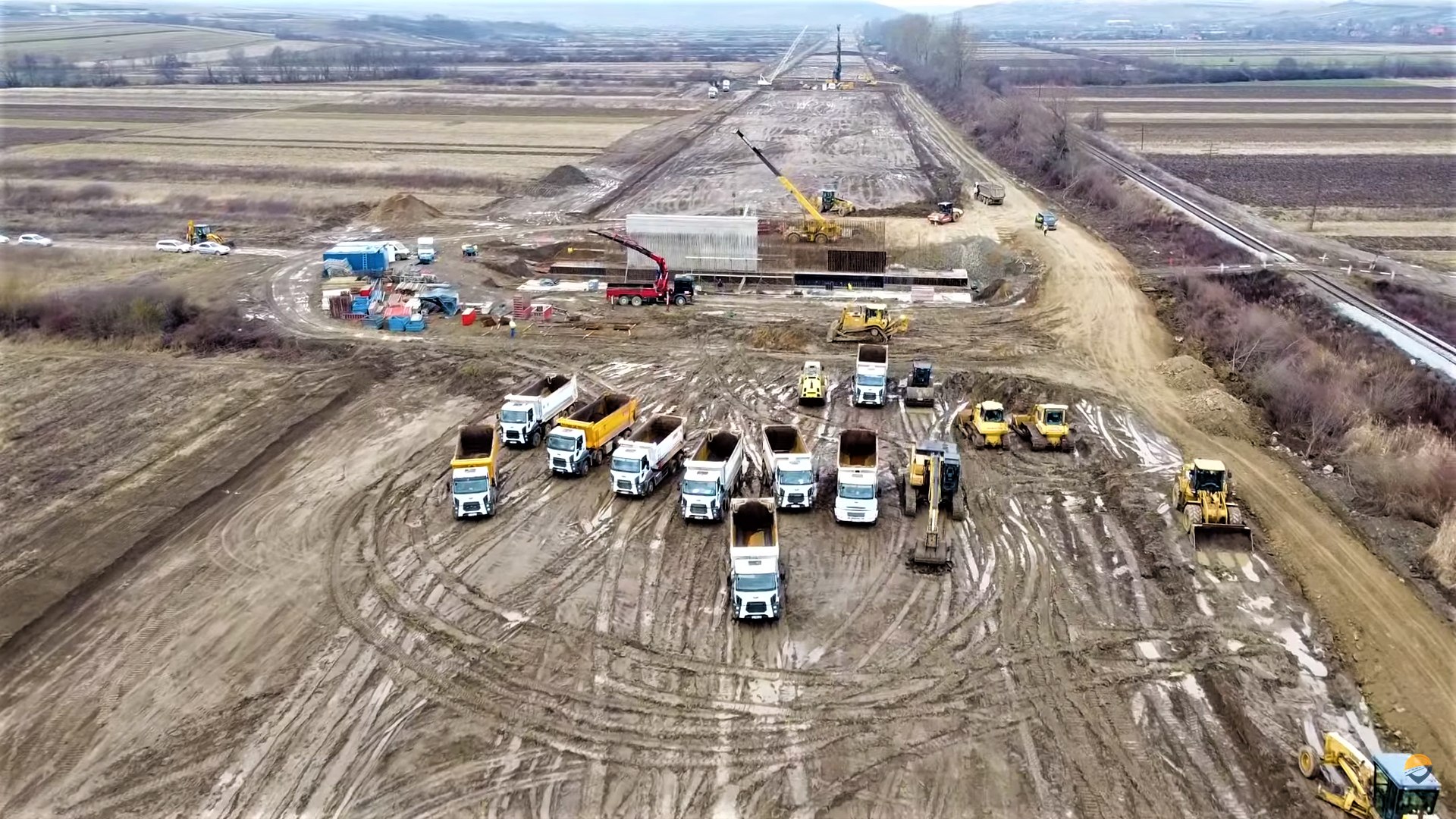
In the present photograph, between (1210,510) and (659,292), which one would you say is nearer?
(1210,510)

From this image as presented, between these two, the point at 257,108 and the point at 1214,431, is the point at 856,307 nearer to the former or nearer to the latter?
the point at 1214,431

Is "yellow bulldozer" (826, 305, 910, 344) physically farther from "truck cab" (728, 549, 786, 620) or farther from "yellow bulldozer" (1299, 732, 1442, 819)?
"yellow bulldozer" (1299, 732, 1442, 819)

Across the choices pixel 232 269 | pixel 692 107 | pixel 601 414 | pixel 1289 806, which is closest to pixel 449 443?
pixel 601 414

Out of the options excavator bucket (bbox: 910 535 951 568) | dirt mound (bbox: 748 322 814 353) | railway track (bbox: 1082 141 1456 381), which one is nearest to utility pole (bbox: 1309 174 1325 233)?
railway track (bbox: 1082 141 1456 381)

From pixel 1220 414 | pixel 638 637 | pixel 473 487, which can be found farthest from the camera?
pixel 1220 414

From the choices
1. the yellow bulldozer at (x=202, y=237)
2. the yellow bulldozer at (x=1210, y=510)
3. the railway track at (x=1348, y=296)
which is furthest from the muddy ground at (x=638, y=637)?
the yellow bulldozer at (x=202, y=237)

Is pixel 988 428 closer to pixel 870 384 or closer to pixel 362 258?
pixel 870 384

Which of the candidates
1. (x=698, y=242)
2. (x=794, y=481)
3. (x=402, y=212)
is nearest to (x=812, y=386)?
(x=794, y=481)

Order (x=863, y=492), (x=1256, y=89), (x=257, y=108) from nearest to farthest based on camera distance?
(x=863, y=492)
(x=257, y=108)
(x=1256, y=89)
